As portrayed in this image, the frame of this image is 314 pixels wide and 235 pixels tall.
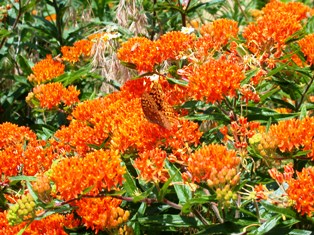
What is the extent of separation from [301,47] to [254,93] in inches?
25.7

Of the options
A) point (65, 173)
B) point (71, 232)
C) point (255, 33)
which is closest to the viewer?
point (65, 173)

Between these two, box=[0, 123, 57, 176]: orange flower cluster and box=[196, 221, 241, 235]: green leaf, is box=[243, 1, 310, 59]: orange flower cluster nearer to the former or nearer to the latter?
box=[196, 221, 241, 235]: green leaf

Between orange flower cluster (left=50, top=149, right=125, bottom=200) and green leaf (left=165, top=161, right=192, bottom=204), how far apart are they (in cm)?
24

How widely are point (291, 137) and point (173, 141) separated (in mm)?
563

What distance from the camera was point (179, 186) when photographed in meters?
2.70

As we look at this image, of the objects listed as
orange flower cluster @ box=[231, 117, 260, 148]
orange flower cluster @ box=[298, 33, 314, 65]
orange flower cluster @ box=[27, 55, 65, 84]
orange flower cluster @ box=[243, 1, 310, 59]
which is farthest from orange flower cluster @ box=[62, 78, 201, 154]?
orange flower cluster @ box=[27, 55, 65, 84]

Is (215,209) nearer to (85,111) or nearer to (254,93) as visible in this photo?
(254,93)

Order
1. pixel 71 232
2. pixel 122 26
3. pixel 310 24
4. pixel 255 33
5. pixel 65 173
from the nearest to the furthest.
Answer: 1. pixel 65 173
2. pixel 71 232
3. pixel 255 33
4. pixel 310 24
5. pixel 122 26

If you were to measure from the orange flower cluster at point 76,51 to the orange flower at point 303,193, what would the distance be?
276cm

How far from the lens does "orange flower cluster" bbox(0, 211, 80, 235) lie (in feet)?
9.18

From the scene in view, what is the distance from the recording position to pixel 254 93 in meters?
2.98

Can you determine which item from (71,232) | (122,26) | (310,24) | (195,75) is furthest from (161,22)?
(71,232)

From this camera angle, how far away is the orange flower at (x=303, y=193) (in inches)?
90.7

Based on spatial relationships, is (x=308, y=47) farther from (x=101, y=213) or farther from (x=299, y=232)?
(x=101, y=213)
